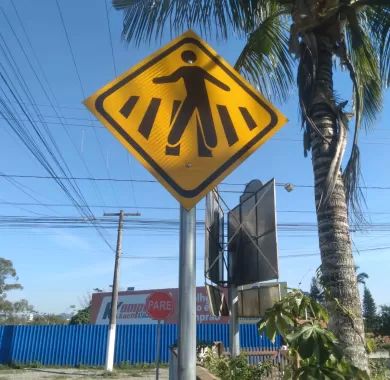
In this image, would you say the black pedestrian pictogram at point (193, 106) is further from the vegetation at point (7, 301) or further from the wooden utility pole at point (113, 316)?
the vegetation at point (7, 301)

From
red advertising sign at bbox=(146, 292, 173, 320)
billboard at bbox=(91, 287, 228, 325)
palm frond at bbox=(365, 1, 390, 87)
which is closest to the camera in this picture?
palm frond at bbox=(365, 1, 390, 87)

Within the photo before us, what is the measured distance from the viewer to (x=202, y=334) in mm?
24078

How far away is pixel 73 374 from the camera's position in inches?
797

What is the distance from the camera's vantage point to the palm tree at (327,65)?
15.2ft

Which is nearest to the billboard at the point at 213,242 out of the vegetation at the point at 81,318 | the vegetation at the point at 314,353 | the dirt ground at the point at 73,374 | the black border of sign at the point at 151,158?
the vegetation at the point at 314,353

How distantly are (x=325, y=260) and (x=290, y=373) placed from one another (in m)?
2.00

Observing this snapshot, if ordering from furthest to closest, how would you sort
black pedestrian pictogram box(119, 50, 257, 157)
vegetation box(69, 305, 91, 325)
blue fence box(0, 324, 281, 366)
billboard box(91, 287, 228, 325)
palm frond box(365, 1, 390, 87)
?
vegetation box(69, 305, 91, 325), billboard box(91, 287, 228, 325), blue fence box(0, 324, 281, 366), palm frond box(365, 1, 390, 87), black pedestrian pictogram box(119, 50, 257, 157)

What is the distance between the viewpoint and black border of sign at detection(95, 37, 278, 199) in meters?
2.26

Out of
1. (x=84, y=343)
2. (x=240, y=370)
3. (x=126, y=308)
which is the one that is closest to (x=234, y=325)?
(x=240, y=370)

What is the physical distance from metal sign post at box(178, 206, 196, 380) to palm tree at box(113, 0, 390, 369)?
239 centimetres

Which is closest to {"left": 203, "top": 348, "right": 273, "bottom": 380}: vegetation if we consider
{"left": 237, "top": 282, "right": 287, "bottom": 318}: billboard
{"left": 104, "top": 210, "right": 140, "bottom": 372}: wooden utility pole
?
{"left": 237, "top": 282, "right": 287, "bottom": 318}: billboard

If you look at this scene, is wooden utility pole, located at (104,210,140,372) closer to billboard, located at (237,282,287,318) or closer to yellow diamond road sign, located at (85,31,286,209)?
billboard, located at (237,282,287,318)

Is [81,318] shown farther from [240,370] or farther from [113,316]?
[240,370]

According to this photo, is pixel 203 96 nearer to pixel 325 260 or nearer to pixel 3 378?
pixel 325 260
